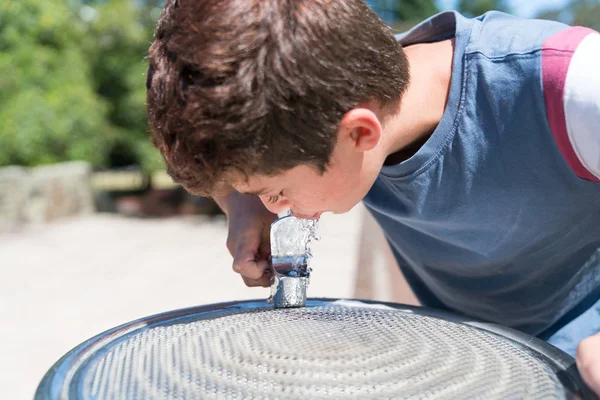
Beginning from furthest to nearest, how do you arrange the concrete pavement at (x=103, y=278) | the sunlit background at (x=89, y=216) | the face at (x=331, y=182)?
the sunlit background at (x=89, y=216), the concrete pavement at (x=103, y=278), the face at (x=331, y=182)

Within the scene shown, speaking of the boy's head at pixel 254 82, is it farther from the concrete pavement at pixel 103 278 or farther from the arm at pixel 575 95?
the concrete pavement at pixel 103 278

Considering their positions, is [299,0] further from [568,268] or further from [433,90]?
[568,268]

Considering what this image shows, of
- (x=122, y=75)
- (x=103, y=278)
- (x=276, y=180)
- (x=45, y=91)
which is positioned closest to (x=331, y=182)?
(x=276, y=180)

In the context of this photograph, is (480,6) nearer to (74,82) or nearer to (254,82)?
(74,82)

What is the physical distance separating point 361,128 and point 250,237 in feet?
0.96

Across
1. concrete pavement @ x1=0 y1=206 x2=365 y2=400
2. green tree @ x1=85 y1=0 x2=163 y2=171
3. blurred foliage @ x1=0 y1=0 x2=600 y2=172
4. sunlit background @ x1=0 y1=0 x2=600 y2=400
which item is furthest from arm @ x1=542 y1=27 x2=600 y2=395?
green tree @ x1=85 y1=0 x2=163 y2=171

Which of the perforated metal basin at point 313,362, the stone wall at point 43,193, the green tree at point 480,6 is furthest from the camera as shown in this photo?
the green tree at point 480,6

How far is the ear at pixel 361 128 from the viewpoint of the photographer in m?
0.86

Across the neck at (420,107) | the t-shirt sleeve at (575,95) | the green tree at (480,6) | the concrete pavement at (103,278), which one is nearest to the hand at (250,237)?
the neck at (420,107)

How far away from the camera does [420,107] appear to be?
0.98 m

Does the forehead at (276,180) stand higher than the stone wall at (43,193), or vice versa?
the forehead at (276,180)

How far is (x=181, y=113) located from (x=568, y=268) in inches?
24.8

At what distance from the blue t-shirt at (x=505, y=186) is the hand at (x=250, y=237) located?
0.19 m

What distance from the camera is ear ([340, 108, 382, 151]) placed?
2.82 ft
